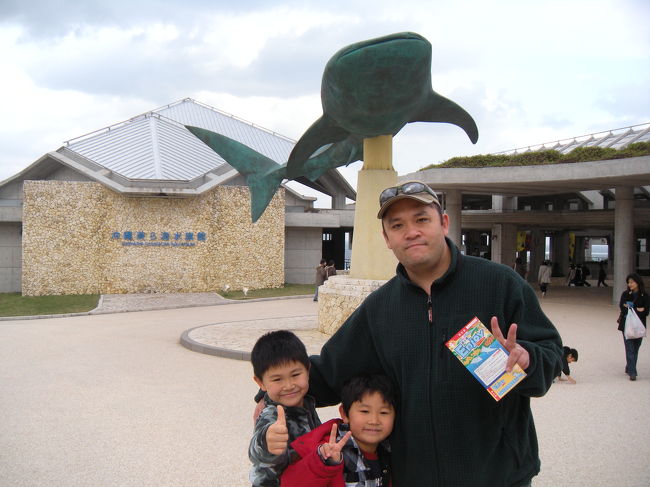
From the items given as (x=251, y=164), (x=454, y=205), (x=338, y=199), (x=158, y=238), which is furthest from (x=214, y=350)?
(x=338, y=199)

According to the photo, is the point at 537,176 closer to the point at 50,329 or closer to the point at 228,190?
the point at 228,190

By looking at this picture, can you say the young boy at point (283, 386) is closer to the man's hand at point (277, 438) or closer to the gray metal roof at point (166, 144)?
the man's hand at point (277, 438)

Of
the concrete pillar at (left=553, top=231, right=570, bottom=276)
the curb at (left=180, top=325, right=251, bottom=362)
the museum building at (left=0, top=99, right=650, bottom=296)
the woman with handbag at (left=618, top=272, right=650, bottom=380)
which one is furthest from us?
the concrete pillar at (left=553, top=231, right=570, bottom=276)

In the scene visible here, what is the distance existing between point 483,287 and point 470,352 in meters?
0.30

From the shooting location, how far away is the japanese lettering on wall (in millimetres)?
20422

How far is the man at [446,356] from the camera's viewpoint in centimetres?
201

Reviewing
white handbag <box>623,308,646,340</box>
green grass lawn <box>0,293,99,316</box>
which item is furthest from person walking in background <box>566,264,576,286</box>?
green grass lawn <box>0,293,99,316</box>

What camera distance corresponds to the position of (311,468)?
204 centimetres

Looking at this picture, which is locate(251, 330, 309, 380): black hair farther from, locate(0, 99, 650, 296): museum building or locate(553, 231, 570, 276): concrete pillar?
locate(553, 231, 570, 276): concrete pillar

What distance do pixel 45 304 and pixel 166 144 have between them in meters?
9.43

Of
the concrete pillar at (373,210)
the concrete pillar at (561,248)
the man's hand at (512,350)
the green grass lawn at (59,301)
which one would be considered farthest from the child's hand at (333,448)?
the concrete pillar at (561,248)

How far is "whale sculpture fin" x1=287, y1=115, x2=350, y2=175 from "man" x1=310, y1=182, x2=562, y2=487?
6.40 m

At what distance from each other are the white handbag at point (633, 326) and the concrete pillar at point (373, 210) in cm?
361

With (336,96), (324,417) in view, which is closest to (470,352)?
(324,417)
